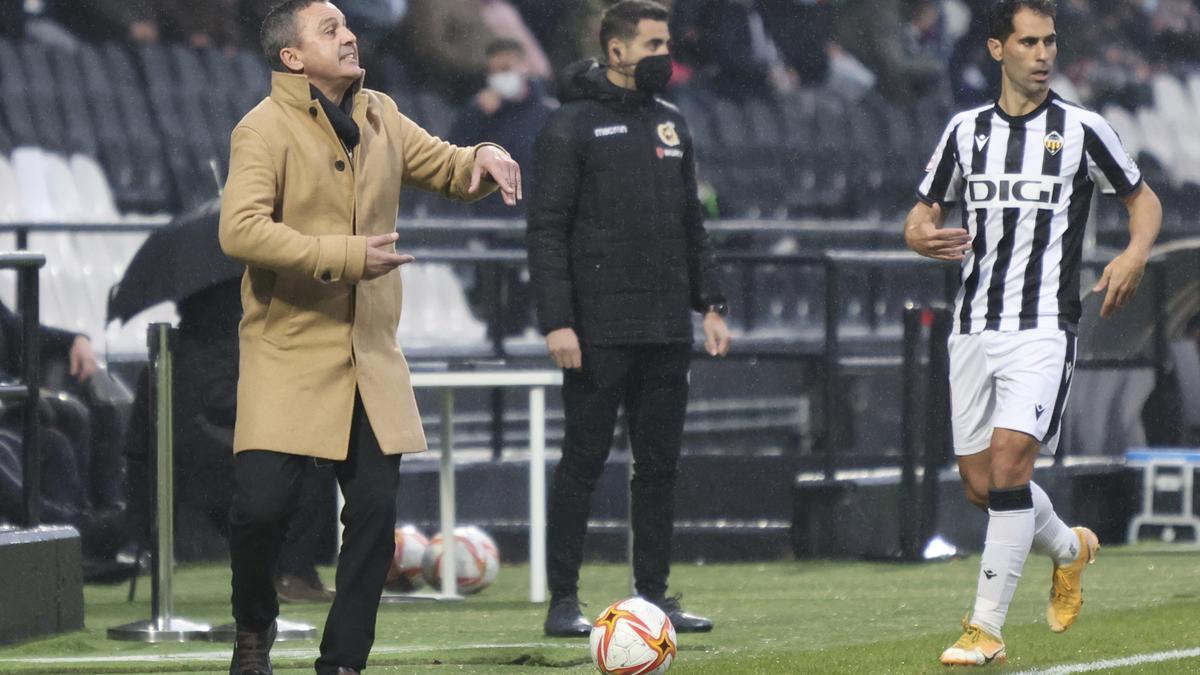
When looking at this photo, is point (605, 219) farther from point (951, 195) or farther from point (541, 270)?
point (951, 195)

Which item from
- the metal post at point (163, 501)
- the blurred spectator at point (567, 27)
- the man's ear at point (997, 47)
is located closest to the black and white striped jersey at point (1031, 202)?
the man's ear at point (997, 47)

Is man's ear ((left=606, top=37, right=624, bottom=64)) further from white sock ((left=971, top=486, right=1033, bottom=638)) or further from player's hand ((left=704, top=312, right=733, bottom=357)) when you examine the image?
white sock ((left=971, top=486, right=1033, bottom=638))

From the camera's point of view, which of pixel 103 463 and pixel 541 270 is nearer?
pixel 541 270

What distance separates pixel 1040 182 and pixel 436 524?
496cm

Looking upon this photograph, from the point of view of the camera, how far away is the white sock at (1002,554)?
18.9 ft

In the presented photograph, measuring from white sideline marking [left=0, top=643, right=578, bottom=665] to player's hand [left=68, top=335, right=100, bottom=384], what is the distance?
288 cm

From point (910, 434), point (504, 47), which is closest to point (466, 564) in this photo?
point (910, 434)

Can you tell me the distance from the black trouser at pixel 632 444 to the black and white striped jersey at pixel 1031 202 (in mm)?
1255

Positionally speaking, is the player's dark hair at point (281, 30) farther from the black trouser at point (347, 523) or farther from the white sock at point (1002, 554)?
the white sock at point (1002, 554)

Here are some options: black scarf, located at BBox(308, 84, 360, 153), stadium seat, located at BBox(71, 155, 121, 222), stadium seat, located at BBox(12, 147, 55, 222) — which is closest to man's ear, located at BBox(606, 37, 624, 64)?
black scarf, located at BBox(308, 84, 360, 153)

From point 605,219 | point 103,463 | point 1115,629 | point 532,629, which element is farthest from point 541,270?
point 103,463

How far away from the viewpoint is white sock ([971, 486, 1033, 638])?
18.9ft

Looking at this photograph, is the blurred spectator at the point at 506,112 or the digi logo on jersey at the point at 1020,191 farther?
the blurred spectator at the point at 506,112

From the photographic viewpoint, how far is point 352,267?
4.95 meters
